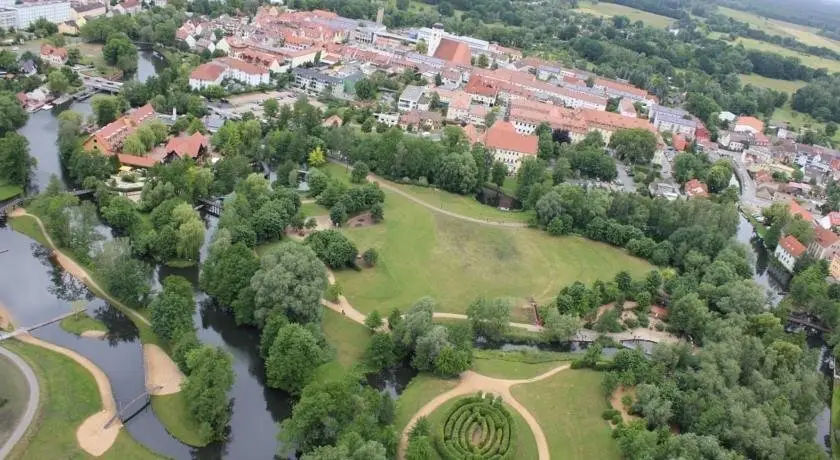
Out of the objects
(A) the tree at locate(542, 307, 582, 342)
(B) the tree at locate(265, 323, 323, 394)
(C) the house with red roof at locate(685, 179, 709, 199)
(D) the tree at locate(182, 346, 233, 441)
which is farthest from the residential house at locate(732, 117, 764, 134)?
(D) the tree at locate(182, 346, 233, 441)

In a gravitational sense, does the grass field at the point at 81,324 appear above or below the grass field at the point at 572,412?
below

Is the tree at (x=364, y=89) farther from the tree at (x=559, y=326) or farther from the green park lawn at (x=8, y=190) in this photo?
the tree at (x=559, y=326)

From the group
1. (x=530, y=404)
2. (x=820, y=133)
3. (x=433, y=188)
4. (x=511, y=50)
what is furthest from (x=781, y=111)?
(x=530, y=404)

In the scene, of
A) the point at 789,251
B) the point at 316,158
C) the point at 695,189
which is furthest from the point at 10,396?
the point at 695,189

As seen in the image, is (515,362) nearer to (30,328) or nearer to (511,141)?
(30,328)

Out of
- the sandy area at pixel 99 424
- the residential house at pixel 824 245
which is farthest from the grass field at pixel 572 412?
the residential house at pixel 824 245

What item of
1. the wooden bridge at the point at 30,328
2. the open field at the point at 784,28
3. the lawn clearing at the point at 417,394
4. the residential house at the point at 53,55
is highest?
the open field at the point at 784,28
